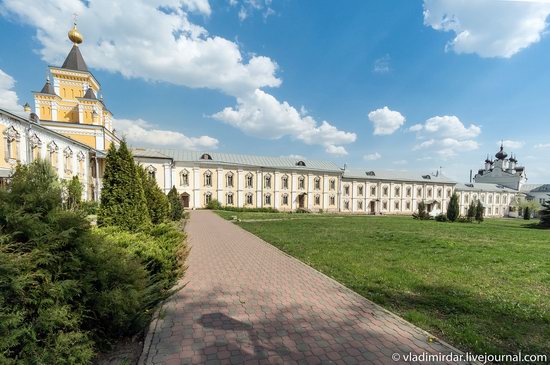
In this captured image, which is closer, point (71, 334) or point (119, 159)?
point (71, 334)

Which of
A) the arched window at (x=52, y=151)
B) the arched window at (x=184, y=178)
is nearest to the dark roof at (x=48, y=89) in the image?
the arched window at (x=52, y=151)

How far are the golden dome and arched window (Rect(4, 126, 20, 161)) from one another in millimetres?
21760

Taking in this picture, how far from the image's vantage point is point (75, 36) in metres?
31.5

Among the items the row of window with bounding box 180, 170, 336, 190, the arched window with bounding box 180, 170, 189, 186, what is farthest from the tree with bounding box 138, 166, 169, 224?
the row of window with bounding box 180, 170, 336, 190

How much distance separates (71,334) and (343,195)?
4346 cm

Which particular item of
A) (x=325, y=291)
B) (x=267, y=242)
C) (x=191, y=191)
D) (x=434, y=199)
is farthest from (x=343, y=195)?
(x=325, y=291)

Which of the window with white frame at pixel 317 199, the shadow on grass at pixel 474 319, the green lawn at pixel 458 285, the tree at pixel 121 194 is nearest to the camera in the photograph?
the shadow on grass at pixel 474 319

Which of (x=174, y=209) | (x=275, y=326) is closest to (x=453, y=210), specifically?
(x=174, y=209)

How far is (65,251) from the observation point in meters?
2.73

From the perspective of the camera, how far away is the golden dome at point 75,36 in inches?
1216

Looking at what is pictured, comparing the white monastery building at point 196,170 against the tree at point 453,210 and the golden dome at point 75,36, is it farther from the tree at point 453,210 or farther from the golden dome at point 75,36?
the tree at point 453,210

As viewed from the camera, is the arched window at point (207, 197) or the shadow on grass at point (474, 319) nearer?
the shadow on grass at point (474, 319)

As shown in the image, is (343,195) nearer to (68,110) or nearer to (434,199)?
(434,199)

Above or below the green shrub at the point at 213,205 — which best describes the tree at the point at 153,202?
above
